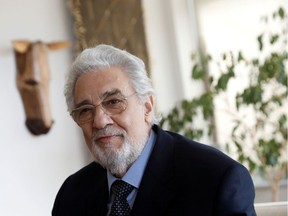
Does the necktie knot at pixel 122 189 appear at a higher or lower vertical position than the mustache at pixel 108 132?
lower

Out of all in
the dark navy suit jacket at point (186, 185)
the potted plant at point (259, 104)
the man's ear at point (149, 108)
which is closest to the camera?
the dark navy suit jacket at point (186, 185)

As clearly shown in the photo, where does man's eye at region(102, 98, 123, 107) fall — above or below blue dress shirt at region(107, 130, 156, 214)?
above

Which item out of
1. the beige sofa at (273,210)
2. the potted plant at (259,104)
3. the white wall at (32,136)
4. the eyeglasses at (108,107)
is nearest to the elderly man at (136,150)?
the eyeglasses at (108,107)

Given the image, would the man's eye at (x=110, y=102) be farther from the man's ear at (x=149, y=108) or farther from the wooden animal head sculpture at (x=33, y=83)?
the wooden animal head sculpture at (x=33, y=83)

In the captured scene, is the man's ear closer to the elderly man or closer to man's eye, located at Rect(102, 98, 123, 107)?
the elderly man

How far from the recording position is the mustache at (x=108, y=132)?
1.51m

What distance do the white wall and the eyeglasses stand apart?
1702 mm

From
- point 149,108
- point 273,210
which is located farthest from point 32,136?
point 273,210

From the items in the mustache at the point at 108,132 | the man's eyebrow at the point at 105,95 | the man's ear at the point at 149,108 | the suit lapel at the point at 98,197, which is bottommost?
the suit lapel at the point at 98,197

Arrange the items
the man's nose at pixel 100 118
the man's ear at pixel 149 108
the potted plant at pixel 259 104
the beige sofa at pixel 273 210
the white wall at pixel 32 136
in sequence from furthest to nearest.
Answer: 1. the potted plant at pixel 259 104
2. the white wall at pixel 32 136
3. the beige sofa at pixel 273 210
4. the man's ear at pixel 149 108
5. the man's nose at pixel 100 118

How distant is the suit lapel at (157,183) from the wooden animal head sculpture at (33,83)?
1.81 m

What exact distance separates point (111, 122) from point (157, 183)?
0.23 meters

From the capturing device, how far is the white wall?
316 centimetres

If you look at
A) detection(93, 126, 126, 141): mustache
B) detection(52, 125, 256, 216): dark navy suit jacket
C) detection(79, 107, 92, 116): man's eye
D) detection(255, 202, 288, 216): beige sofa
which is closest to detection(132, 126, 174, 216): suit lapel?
detection(52, 125, 256, 216): dark navy suit jacket
